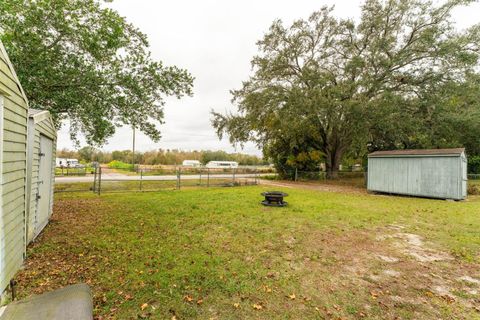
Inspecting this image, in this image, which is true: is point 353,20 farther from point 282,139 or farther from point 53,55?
point 53,55

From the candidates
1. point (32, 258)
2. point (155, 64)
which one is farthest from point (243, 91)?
point (32, 258)

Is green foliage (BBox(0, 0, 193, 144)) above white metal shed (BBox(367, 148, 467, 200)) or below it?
above

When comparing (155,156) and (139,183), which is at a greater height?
(155,156)

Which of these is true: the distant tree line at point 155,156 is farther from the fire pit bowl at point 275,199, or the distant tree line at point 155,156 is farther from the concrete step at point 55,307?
the concrete step at point 55,307

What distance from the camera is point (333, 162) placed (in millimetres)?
18953

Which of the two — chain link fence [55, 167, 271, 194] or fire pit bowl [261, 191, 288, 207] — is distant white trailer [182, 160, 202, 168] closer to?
chain link fence [55, 167, 271, 194]

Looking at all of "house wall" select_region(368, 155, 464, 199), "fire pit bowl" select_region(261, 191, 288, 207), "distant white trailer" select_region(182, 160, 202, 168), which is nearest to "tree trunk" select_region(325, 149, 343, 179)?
"house wall" select_region(368, 155, 464, 199)

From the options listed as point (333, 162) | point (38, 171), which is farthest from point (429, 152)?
point (38, 171)

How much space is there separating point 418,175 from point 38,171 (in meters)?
14.4

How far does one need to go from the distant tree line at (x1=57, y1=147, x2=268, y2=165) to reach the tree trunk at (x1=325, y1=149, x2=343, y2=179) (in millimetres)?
20138

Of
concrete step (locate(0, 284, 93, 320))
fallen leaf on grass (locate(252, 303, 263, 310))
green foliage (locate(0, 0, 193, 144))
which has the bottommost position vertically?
fallen leaf on grass (locate(252, 303, 263, 310))

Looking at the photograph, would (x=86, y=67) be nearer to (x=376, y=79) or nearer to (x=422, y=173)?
(x=422, y=173)

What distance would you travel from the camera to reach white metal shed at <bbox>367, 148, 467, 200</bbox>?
377 inches

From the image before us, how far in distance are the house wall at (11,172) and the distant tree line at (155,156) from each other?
36.4 m
